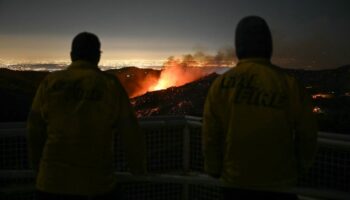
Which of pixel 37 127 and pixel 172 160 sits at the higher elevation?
pixel 37 127

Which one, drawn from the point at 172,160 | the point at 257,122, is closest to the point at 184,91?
the point at 172,160

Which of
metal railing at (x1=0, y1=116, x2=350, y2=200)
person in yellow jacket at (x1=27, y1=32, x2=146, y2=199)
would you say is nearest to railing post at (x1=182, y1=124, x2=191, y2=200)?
metal railing at (x1=0, y1=116, x2=350, y2=200)

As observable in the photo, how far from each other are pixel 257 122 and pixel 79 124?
1.36 meters

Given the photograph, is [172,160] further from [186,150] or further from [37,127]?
[37,127]

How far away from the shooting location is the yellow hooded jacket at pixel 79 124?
10.2 feet

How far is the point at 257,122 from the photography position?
280 centimetres

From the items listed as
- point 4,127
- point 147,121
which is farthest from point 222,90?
point 4,127

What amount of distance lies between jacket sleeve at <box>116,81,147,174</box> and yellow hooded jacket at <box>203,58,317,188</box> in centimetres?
68

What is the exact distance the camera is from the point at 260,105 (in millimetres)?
2809

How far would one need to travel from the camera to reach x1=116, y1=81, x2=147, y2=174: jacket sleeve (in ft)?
10.9

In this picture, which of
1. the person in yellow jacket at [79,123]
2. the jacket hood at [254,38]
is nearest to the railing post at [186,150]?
the person in yellow jacket at [79,123]

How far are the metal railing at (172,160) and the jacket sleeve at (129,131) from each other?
3.89 ft

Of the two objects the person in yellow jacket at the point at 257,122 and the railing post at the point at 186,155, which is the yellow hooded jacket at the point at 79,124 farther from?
the railing post at the point at 186,155

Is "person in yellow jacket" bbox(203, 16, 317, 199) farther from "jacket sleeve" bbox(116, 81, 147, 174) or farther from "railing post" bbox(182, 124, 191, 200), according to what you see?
"railing post" bbox(182, 124, 191, 200)
